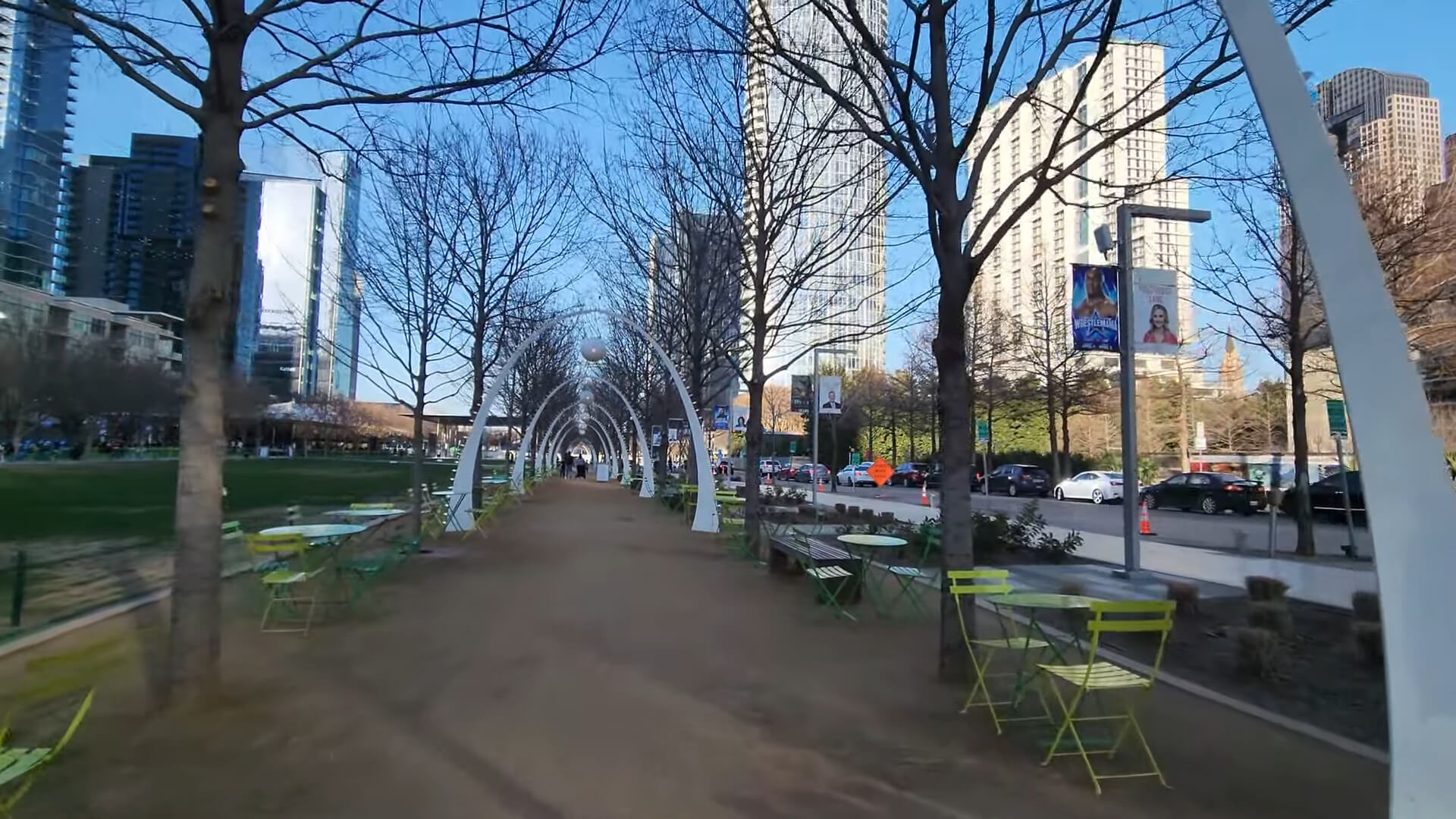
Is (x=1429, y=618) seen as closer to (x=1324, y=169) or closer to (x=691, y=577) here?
(x=1324, y=169)

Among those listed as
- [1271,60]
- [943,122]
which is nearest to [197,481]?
[943,122]

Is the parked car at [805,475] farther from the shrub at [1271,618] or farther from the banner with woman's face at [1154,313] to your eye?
the shrub at [1271,618]

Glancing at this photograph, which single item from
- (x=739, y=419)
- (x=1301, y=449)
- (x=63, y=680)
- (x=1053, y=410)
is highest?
(x=1053, y=410)

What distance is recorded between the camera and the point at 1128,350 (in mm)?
13016

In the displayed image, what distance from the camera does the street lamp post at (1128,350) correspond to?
40.4 ft

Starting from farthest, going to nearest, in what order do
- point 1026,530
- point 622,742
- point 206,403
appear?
point 1026,530 < point 206,403 < point 622,742

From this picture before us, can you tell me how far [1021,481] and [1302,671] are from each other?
107 ft

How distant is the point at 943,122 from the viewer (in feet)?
20.4

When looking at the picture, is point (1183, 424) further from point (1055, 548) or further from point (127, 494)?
point (127, 494)

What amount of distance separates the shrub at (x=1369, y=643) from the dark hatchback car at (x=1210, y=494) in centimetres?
2184

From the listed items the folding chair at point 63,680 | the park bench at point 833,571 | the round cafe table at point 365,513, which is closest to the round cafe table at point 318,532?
the folding chair at point 63,680

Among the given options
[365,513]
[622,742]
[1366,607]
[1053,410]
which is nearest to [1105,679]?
[622,742]

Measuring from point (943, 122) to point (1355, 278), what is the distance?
3.30 m

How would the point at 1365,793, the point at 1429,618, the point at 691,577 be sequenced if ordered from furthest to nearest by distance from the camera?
the point at 691,577
the point at 1365,793
the point at 1429,618
